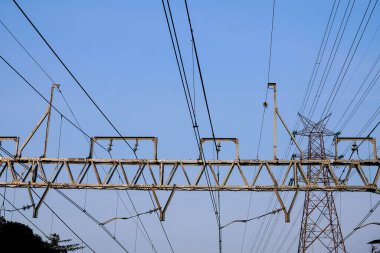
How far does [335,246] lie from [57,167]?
19.3 m

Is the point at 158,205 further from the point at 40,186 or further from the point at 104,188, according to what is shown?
the point at 40,186

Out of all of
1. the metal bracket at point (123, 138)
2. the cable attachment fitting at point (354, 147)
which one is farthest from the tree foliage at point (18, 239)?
the cable attachment fitting at point (354, 147)

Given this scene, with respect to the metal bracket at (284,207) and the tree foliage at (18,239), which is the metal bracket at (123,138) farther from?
the tree foliage at (18,239)

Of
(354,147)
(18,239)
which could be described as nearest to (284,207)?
(354,147)

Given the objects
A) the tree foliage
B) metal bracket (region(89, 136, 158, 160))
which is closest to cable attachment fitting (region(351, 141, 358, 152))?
metal bracket (region(89, 136, 158, 160))

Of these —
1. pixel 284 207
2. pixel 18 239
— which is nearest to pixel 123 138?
pixel 284 207

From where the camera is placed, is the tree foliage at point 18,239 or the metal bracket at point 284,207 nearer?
the metal bracket at point 284,207

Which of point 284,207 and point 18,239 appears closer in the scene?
point 284,207

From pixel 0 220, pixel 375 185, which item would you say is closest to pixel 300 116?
pixel 375 185

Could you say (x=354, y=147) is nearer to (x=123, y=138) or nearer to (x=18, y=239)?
A: (x=123, y=138)

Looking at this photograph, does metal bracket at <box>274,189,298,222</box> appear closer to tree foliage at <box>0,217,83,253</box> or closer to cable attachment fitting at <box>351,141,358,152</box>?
cable attachment fitting at <box>351,141,358,152</box>

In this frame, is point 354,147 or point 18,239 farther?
point 18,239

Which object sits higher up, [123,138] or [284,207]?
[123,138]

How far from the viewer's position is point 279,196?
58.6ft
